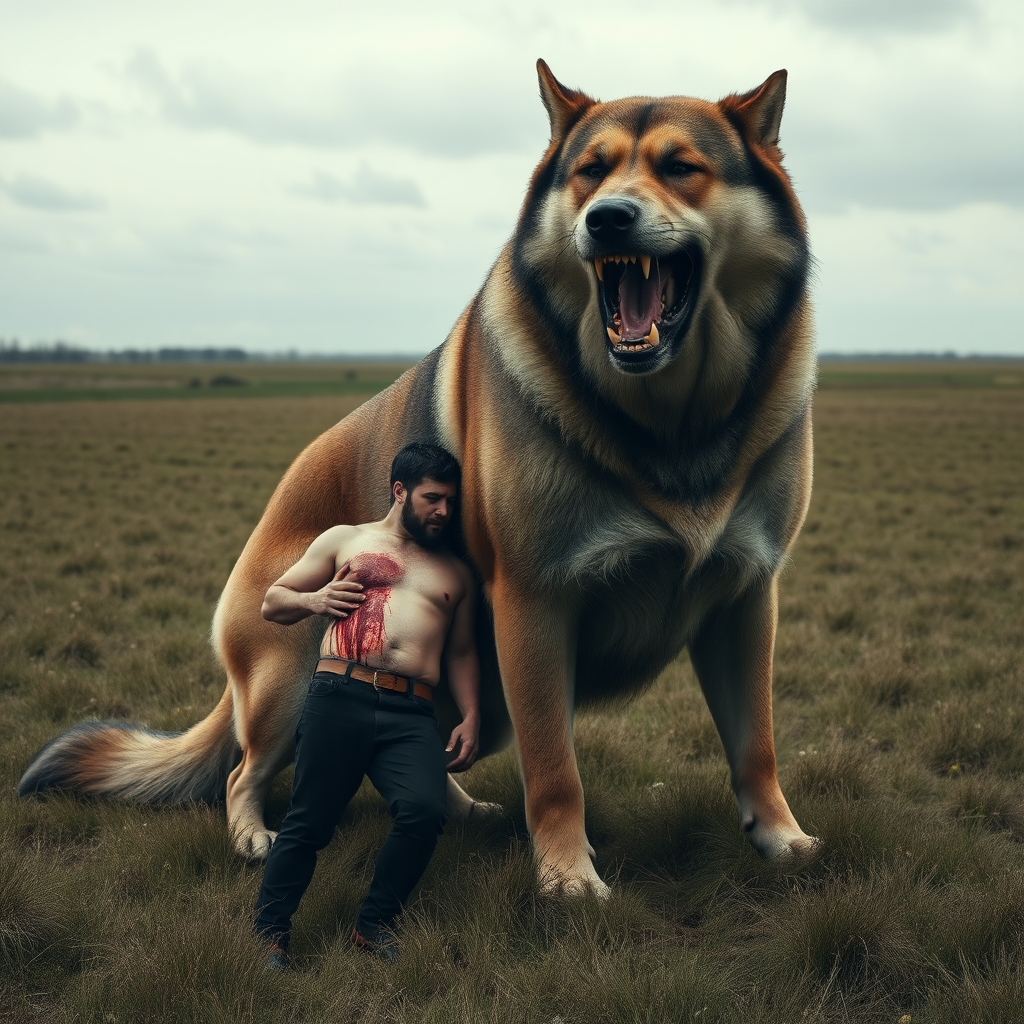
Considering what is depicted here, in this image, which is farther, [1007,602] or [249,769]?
[1007,602]

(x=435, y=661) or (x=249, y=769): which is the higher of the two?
(x=435, y=661)

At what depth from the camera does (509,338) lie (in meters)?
2.98

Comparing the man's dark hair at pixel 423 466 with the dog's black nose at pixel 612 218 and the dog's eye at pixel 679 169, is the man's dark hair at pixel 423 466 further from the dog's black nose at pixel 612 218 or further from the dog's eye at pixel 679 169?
the dog's eye at pixel 679 169

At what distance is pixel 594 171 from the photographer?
109 inches

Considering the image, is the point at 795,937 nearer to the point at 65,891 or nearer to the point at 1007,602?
the point at 65,891

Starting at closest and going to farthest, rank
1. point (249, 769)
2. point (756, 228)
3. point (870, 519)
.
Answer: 1. point (756, 228)
2. point (249, 769)
3. point (870, 519)

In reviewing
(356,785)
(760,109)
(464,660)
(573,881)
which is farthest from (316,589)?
(760,109)

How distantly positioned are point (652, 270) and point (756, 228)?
33cm

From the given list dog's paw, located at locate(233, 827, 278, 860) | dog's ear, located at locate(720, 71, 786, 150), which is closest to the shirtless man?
dog's paw, located at locate(233, 827, 278, 860)

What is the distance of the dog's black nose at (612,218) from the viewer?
249cm

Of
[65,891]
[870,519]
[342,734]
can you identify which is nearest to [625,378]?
[342,734]

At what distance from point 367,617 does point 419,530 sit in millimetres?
313

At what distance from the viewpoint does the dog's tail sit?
11.9 ft

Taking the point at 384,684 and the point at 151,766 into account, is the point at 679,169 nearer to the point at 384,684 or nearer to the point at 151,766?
the point at 384,684
